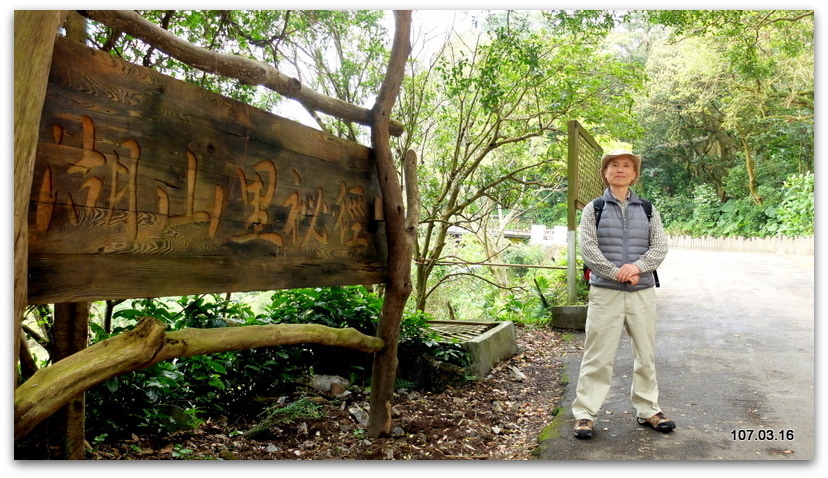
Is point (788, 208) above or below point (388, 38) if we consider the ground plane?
below

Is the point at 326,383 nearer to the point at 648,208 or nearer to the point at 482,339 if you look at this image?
the point at 482,339

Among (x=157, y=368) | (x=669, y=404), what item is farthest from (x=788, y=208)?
(x=157, y=368)

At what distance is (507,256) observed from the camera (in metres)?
13.1

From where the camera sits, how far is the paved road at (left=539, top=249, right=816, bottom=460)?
240 centimetres

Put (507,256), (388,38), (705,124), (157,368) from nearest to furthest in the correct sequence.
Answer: (157,368) → (705,124) → (388,38) → (507,256)

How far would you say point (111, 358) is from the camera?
4.48 ft

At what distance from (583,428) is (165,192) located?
6.35ft

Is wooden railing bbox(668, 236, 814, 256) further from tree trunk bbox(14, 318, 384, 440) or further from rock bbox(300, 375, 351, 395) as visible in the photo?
tree trunk bbox(14, 318, 384, 440)

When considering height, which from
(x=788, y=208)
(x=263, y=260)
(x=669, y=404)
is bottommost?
(x=669, y=404)

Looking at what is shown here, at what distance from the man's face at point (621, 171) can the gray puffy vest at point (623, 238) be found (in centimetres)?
7

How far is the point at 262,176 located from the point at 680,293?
4623mm
